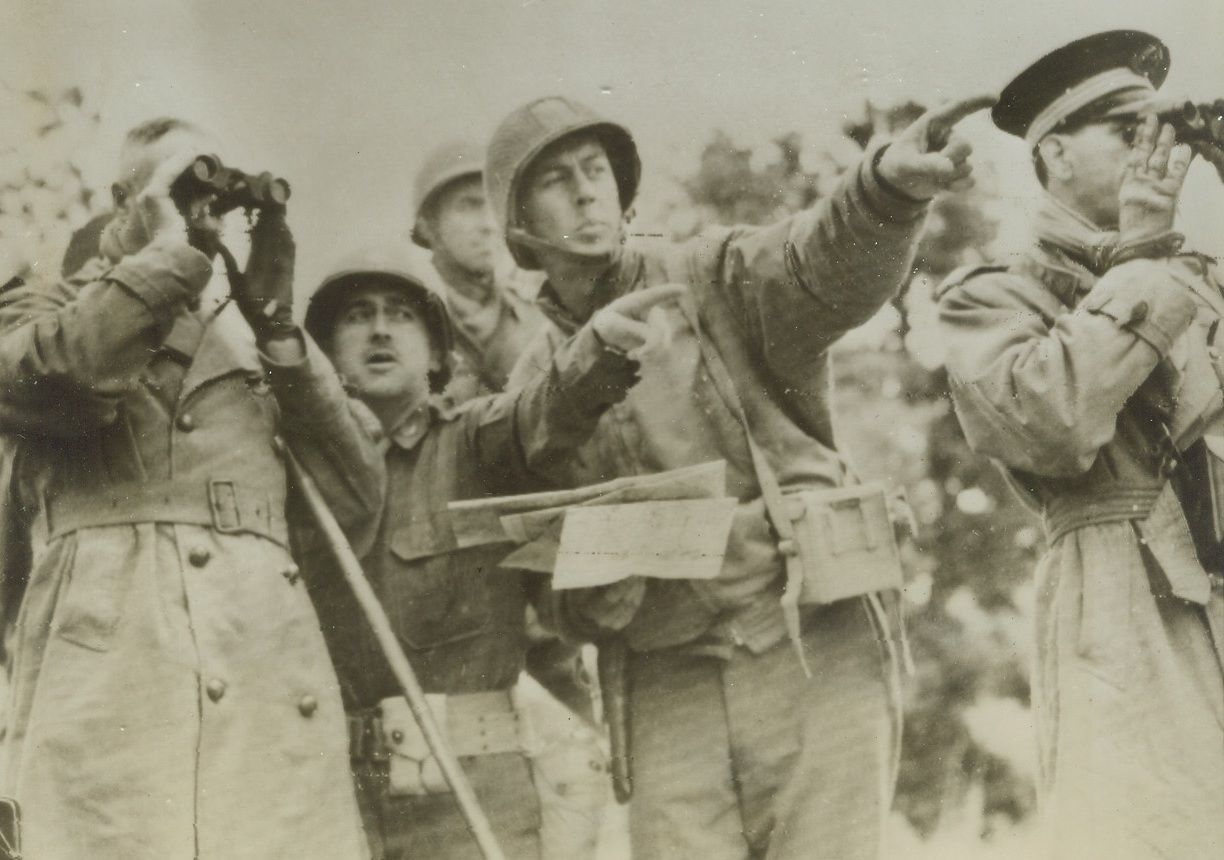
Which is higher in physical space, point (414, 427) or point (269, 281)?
point (269, 281)

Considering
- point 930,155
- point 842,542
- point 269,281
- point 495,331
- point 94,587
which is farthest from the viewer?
point 495,331

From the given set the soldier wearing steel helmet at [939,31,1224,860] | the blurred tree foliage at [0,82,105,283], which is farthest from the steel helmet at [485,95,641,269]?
the blurred tree foliage at [0,82,105,283]

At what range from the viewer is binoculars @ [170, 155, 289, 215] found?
5.39 metres

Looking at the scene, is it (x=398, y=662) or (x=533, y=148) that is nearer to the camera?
(x=398, y=662)

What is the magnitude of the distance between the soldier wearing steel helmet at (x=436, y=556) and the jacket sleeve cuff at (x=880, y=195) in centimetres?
77

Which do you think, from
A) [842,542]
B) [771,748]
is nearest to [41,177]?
[842,542]

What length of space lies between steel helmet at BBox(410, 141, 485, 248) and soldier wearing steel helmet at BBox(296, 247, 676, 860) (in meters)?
0.20

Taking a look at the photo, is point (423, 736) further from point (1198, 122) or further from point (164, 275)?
point (1198, 122)

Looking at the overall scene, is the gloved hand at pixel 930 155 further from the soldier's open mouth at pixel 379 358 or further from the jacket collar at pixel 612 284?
the soldier's open mouth at pixel 379 358

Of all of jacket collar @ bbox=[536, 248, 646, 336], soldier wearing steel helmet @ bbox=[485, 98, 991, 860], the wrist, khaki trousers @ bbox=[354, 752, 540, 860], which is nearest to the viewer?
soldier wearing steel helmet @ bbox=[485, 98, 991, 860]

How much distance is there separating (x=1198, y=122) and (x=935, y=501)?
1.68 metres

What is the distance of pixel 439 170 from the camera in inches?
224

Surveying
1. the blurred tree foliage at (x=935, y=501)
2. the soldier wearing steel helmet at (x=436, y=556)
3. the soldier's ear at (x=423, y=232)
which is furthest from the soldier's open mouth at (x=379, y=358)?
the blurred tree foliage at (x=935, y=501)

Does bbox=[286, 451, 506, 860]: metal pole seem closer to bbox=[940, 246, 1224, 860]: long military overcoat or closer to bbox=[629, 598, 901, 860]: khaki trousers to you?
bbox=[629, 598, 901, 860]: khaki trousers
